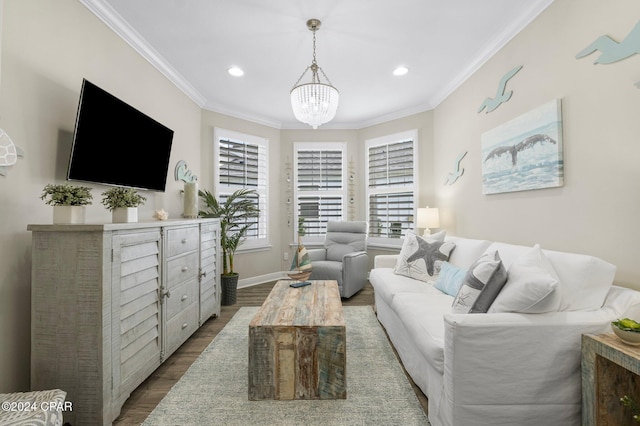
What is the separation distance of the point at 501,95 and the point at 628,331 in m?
2.19

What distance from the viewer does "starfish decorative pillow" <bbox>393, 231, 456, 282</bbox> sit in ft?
9.04

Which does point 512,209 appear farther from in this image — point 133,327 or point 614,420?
point 133,327

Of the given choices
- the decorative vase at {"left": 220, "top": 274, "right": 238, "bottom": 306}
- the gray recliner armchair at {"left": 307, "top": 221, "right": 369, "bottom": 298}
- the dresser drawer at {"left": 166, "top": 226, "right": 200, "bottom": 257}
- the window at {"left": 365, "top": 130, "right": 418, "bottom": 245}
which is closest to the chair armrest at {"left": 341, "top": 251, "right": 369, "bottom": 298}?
the gray recliner armchair at {"left": 307, "top": 221, "right": 369, "bottom": 298}

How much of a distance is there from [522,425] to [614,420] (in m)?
0.36

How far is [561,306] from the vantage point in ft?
4.90

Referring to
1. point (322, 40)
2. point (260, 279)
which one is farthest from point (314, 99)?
point (260, 279)

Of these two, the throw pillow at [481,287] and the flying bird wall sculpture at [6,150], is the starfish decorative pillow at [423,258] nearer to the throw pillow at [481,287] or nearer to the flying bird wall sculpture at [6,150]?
the throw pillow at [481,287]

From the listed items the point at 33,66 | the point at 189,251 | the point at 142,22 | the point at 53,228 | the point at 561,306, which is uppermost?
the point at 142,22

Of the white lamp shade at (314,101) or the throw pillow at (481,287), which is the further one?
the white lamp shade at (314,101)

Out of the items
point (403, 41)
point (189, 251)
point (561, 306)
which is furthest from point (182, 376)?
point (403, 41)

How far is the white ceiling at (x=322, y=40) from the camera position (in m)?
2.24

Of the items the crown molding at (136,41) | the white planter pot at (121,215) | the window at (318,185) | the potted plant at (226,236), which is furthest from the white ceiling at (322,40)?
the white planter pot at (121,215)

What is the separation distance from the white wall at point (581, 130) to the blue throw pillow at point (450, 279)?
618 millimetres

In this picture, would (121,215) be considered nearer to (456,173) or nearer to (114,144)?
(114,144)
